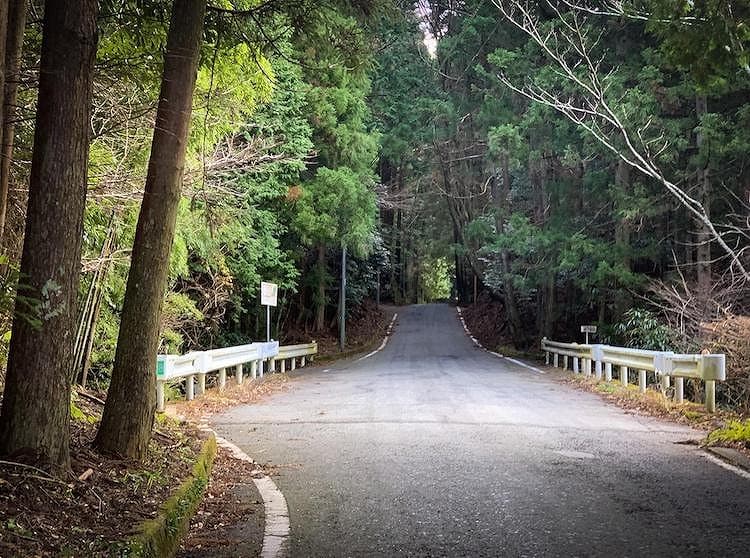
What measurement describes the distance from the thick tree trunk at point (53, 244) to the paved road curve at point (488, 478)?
1995 millimetres

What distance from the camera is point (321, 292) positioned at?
101ft

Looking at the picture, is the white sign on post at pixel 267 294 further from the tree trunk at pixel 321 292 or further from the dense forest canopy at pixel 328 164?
the tree trunk at pixel 321 292

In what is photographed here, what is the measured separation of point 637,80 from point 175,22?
16.7m

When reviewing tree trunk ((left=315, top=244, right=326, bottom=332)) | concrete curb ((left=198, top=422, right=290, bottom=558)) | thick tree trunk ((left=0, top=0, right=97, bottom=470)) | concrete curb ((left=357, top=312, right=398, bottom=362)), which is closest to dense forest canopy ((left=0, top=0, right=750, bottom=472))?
thick tree trunk ((left=0, top=0, right=97, bottom=470))

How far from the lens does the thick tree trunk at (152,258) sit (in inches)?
249

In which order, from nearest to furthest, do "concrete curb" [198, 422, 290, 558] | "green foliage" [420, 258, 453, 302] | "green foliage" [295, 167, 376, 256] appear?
"concrete curb" [198, 422, 290, 558] < "green foliage" [295, 167, 376, 256] < "green foliage" [420, 258, 453, 302]

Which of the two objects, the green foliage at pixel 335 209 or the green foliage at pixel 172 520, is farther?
the green foliage at pixel 335 209

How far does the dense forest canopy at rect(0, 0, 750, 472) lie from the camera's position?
18.1ft

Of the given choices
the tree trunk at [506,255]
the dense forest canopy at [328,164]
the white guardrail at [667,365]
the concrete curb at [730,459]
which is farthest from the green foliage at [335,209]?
the concrete curb at [730,459]

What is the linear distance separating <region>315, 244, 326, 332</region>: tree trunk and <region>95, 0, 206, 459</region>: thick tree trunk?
73.1ft

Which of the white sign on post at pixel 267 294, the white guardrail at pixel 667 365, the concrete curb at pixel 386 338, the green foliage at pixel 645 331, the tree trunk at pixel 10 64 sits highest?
the tree trunk at pixel 10 64

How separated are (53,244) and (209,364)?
831 cm

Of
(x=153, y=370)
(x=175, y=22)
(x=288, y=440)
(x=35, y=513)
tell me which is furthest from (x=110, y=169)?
(x=35, y=513)

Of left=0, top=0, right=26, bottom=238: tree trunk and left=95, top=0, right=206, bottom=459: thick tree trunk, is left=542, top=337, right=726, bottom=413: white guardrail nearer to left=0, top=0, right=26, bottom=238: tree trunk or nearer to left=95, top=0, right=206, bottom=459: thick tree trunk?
left=95, top=0, right=206, bottom=459: thick tree trunk
